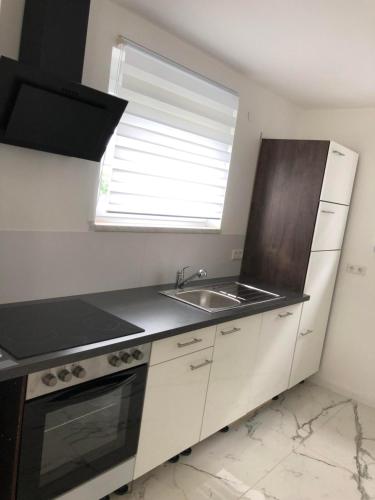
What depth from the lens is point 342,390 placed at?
358cm

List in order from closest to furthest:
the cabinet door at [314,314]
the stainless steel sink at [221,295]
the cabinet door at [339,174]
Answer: the stainless steel sink at [221,295] < the cabinet door at [339,174] < the cabinet door at [314,314]

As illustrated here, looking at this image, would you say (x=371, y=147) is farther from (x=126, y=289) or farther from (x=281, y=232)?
(x=126, y=289)

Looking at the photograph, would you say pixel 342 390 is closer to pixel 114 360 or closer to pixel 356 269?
pixel 356 269

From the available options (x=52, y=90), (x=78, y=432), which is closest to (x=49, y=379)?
(x=78, y=432)

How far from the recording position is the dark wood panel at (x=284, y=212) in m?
3.08

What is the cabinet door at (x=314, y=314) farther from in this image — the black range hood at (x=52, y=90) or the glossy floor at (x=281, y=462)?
the black range hood at (x=52, y=90)

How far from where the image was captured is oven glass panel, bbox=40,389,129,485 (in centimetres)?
161

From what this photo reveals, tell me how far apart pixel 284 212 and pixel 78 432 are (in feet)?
7.17

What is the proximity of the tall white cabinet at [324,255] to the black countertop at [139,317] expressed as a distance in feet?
1.64

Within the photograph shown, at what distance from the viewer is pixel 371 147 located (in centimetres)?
335

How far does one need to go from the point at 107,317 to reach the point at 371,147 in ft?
8.38

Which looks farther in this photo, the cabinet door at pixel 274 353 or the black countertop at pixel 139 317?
the cabinet door at pixel 274 353

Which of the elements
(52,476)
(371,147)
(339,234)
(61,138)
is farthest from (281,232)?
(52,476)

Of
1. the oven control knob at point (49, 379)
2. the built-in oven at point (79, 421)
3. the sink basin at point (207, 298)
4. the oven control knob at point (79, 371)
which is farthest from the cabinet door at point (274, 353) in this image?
the oven control knob at point (49, 379)
